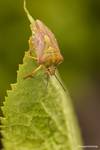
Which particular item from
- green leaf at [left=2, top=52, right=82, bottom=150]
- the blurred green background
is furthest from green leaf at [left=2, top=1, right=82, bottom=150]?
the blurred green background

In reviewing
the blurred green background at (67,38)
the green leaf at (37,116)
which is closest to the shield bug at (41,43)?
the green leaf at (37,116)

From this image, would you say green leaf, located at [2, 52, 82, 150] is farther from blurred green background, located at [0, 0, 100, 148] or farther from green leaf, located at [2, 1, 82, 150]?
blurred green background, located at [0, 0, 100, 148]

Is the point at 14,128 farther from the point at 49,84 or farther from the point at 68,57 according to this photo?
the point at 68,57

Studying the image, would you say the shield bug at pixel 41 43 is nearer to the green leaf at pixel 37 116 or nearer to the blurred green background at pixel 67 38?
the green leaf at pixel 37 116

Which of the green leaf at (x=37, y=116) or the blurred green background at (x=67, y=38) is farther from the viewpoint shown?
the blurred green background at (x=67, y=38)

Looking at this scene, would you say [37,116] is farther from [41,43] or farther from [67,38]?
[67,38]

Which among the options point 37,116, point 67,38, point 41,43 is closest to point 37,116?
point 37,116

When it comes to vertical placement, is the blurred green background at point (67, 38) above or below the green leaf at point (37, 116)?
above
